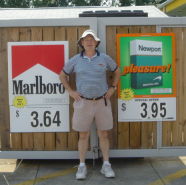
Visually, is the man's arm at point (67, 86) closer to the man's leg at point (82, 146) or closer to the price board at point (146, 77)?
the man's leg at point (82, 146)

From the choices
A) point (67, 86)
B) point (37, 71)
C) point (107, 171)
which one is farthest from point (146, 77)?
point (37, 71)

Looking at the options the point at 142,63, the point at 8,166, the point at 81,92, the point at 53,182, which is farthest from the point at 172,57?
the point at 8,166

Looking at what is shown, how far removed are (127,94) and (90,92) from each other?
2.15 ft

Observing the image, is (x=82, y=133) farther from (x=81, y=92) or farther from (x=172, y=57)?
(x=172, y=57)

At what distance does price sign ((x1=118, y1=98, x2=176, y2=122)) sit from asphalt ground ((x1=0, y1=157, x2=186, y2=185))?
2.33 ft

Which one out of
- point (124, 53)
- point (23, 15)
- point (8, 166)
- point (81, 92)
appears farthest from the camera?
point (23, 15)

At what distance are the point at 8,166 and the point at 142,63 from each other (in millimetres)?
2392

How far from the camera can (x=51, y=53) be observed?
16.3ft

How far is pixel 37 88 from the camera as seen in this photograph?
5031mm

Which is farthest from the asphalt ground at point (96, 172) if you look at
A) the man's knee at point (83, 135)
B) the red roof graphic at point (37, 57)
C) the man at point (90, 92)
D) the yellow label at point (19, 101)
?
the red roof graphic at point (37, 57)

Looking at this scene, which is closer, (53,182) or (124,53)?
(53,182)

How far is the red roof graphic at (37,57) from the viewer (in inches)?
196

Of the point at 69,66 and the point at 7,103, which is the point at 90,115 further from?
the point at 7,103

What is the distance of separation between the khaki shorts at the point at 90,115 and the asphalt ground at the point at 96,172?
0.66 meters
